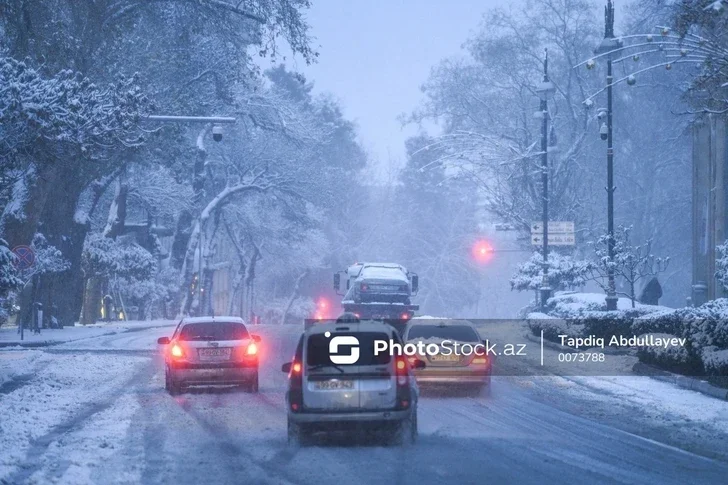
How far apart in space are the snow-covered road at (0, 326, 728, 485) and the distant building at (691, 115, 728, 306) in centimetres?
2152

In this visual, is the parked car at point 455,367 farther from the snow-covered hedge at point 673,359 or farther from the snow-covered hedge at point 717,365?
the snow-covered hedge at point 673,359

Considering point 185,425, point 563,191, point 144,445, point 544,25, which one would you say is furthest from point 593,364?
point 544,25

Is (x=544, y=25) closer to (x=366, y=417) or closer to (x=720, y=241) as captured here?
(x=720, y=241)

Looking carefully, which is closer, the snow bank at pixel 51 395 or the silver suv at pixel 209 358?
the snow bank at pixel 51 395

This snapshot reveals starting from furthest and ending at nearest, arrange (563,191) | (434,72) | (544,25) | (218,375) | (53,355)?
1. (434,72)
2. (544,25)
3. (563,191)
4. (53,355)
5. (218,375)

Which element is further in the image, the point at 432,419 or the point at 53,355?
the point at 53,355

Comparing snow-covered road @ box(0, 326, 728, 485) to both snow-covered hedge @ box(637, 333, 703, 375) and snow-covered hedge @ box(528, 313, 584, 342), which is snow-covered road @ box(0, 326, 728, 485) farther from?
snow-covered hedge @ box(528, 313, 584, 342)

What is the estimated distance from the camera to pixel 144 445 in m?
14.2

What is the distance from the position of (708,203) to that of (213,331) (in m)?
27.9

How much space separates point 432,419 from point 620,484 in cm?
628

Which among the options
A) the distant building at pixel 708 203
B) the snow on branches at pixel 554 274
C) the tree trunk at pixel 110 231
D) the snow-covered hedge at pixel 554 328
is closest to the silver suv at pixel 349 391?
the snow-covered hedge at pixel 554 328

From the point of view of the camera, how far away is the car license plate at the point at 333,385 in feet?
47.3

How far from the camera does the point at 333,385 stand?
1445cm

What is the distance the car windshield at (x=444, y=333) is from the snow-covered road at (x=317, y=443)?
1.18 meters
